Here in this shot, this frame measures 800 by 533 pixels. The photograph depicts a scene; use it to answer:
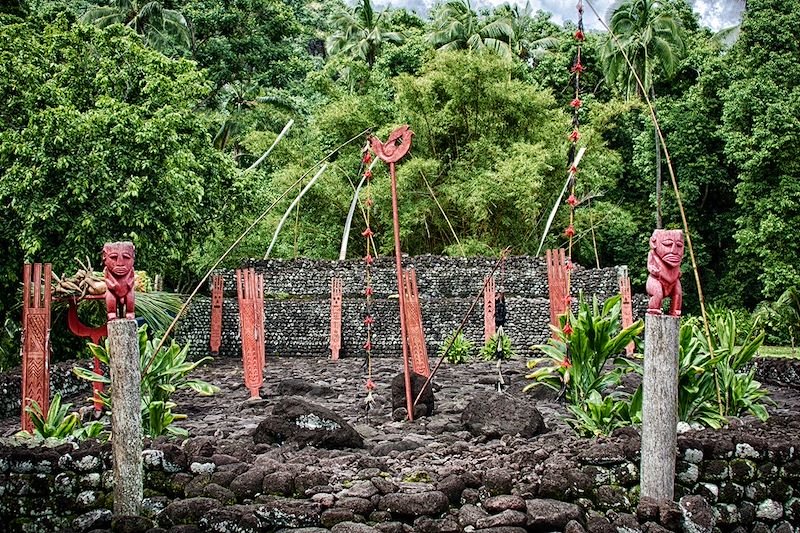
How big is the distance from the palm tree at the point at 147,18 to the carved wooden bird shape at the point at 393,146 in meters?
14.8

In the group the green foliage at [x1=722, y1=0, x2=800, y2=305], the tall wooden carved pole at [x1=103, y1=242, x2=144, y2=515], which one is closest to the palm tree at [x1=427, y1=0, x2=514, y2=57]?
the green foliage at [x1=722, y1=0, x2=800, y2=305]

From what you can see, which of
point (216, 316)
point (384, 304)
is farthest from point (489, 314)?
point (216, 316)

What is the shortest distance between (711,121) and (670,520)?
19090 millimetres

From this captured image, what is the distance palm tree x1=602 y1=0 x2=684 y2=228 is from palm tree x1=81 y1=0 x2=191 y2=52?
39.3 feet

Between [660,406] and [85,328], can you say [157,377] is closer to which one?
[85,328]

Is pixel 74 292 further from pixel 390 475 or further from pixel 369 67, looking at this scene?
pixel 369 67

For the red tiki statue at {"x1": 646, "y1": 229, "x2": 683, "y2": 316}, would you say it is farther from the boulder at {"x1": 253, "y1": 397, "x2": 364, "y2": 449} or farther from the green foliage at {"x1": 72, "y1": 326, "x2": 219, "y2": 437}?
the green foliage at {"x1": 72, "y1": 326, "x2": 219, "y2": 437}

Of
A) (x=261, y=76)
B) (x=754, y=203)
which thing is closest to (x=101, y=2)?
(x=261, y=76)

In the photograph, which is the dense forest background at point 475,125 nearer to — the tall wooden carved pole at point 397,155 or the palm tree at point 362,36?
the palm tree at point 362,36

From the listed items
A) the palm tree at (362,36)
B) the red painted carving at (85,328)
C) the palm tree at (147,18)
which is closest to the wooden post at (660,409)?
the red painted carving at (85,328)

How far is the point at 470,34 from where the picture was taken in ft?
78.0

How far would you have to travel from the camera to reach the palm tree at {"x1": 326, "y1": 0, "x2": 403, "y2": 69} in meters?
23.8

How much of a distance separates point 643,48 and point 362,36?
9.10m

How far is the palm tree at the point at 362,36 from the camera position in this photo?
78.1 ft
